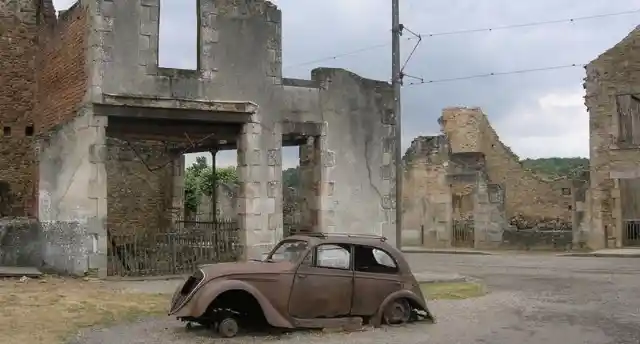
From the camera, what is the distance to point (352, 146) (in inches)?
688

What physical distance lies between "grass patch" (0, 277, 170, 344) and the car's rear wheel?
Answer: 11.6 feet

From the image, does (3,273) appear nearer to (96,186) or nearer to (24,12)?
(96,186)

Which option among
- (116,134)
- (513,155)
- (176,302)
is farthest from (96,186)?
(513,155)

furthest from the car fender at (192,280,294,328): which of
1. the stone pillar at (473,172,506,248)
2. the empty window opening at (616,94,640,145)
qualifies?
the empty window opening at (616,94,640,145)

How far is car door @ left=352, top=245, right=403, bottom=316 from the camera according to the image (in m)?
10.3

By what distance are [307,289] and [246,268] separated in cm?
84

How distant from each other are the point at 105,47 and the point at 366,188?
660cm

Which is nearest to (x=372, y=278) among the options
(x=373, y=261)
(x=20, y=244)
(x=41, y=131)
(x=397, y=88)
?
(x=373, y=261)

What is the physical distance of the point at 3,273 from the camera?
14938 mm

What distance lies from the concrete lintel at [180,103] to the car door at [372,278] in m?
6.57

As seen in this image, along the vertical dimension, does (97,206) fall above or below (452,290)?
above

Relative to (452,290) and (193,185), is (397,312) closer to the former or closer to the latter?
(452,290)

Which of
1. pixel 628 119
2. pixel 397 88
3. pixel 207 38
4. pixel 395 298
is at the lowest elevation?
pixel 395 298

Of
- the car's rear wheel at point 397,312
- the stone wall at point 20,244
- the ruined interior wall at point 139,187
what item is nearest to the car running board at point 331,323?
the car's rear wheel at point 397,312
